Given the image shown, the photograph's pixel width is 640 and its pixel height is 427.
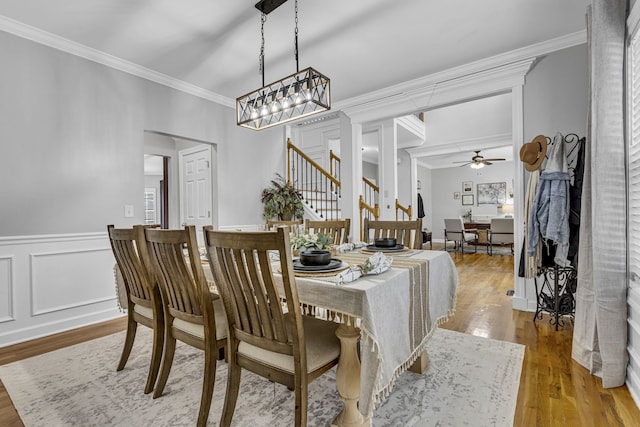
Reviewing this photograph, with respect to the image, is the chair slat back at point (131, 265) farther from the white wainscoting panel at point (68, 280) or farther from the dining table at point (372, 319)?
the white wainscoting panel at point (68, 280)

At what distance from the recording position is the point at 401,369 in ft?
4.68

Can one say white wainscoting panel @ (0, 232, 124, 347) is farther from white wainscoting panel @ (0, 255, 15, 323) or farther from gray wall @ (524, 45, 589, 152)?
gray wall @ (524, 45, 589, 152)

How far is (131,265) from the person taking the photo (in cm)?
186

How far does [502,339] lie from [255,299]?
216 centimetres

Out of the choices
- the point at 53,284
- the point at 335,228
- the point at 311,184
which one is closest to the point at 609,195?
the point at 335,228

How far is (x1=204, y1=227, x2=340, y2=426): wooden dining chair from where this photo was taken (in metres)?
1.17

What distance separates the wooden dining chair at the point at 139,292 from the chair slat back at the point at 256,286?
643mm

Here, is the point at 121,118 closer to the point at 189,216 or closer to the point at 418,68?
the point at 189,216

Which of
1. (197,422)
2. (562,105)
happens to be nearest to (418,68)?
(562,105)

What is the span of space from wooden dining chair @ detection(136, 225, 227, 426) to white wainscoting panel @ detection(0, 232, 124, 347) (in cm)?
183

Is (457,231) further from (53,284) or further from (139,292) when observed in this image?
(53,284)

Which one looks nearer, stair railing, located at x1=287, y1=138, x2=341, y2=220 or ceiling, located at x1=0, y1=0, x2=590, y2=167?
ceiling, located at x1=0, y1=0, x2=590, y2=167

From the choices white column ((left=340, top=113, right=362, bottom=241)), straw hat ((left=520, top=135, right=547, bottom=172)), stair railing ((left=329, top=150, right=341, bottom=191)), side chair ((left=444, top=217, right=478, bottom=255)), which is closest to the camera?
straw hat ((left=520, top=135, right=547, bottom=172))

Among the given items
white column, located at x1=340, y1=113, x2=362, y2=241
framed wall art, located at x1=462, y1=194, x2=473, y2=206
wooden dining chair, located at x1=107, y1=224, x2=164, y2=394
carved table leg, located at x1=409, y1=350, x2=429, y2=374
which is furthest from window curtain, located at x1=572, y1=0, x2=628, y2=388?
framed wall art, located at x1=462, y1=194, x2=473, y2=206
